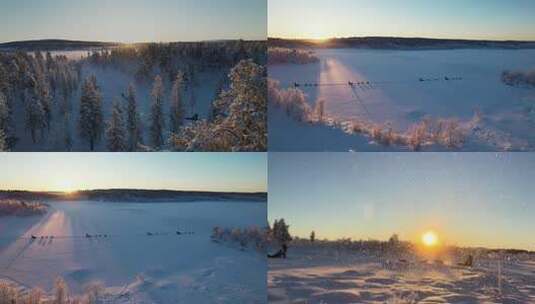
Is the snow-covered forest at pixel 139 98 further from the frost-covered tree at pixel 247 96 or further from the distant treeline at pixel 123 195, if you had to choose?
the distant treeline at pixel 123 195

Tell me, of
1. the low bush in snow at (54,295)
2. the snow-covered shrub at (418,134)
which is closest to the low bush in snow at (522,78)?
the snow-covered shrub at (418,134)

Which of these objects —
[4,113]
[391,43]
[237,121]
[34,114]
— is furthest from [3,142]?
[391,43]

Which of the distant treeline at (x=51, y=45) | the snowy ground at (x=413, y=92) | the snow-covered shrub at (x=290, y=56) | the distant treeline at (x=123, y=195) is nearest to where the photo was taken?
the snowy ground at (x=413, y=92)

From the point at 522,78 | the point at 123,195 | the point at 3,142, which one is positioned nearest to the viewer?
the point at 522,78

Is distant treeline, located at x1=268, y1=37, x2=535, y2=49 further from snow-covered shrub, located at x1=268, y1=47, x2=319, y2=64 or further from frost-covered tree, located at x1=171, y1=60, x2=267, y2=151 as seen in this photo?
frost-covered tree, located at x1=171, y1=60, x2=267, y2=151

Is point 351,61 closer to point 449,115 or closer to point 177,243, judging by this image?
point 449,115

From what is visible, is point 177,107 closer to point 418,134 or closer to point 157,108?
point 157,108
